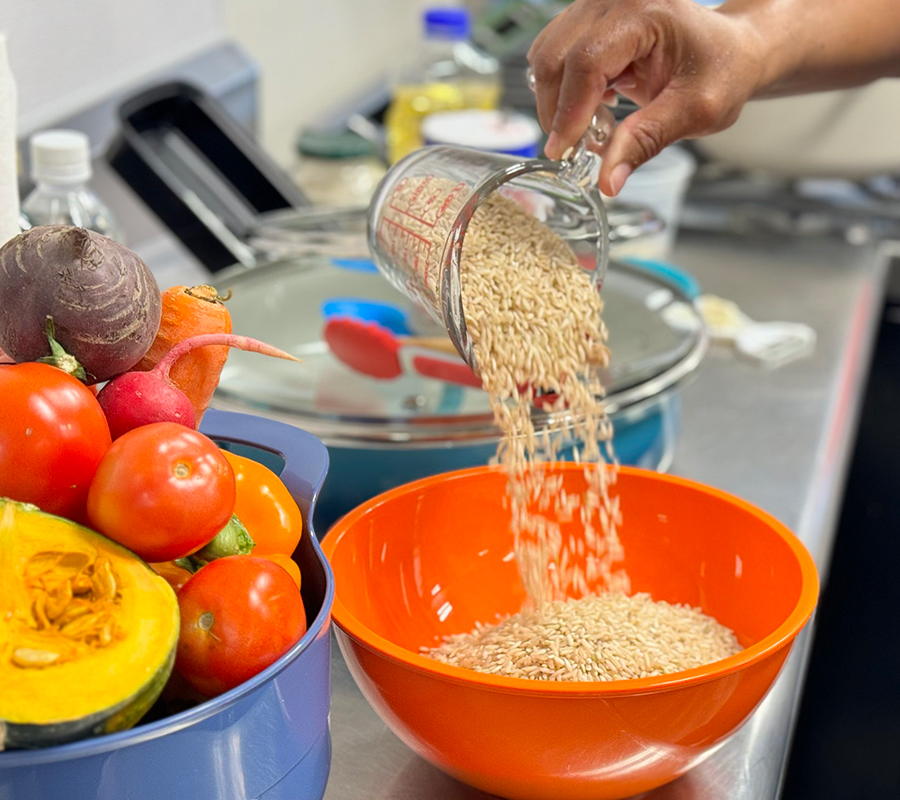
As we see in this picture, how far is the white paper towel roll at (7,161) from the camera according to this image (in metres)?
0.64

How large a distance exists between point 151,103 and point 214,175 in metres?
0.11

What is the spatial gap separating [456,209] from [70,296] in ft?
0.88

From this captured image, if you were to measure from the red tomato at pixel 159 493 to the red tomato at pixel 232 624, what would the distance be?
0.06 ft

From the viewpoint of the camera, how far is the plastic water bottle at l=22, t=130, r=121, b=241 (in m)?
0.86

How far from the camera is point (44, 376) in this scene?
44 cm

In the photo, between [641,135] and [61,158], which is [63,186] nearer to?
[61,158]

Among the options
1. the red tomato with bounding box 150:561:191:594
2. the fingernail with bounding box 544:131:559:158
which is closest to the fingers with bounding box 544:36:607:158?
the fingernail with bounding box 544:131:559:158

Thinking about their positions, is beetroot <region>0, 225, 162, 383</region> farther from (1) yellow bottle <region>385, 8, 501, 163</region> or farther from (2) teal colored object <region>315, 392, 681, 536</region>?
(1) yellow bottle <region>385, 8, 501, 163</region>

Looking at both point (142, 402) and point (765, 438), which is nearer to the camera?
point (142, 402)

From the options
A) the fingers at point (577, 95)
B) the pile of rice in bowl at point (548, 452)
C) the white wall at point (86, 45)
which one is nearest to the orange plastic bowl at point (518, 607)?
the pile of rice in bowl at point (548, 452)

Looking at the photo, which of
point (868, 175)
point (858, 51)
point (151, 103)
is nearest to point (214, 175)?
point (151, 103)

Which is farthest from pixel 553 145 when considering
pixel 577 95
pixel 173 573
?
pixel 173 573

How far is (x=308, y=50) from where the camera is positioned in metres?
1.72

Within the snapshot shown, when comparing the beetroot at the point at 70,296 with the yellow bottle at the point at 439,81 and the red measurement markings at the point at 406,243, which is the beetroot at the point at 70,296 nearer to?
the red measurement markings at the point at 406,243
